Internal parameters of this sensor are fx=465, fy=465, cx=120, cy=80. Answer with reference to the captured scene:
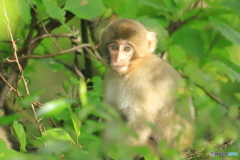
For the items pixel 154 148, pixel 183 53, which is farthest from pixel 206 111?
pixel 183 53

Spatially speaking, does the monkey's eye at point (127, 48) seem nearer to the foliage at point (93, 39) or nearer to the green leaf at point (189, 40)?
the foliage at point (93, 39)

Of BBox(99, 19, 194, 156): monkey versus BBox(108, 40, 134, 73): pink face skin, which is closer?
BBox(99, 19, 194, 156): monkey

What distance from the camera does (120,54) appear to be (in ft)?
16.8

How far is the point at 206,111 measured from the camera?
219cm

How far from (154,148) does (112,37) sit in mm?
1318

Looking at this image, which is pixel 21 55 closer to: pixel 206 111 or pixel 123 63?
pixel 123 63

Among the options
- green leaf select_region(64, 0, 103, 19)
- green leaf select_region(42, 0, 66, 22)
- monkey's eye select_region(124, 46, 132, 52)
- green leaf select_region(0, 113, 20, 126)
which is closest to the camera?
green leaf select_region(0, 113, 20, 126)

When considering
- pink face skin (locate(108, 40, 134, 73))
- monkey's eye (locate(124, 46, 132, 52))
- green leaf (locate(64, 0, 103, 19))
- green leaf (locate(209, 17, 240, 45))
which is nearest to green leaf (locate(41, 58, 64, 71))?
pink face skin (locate(108, 40, 134, 73))

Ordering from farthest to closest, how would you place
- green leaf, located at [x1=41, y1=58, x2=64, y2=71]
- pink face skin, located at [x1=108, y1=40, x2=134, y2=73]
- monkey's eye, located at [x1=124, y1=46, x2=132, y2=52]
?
green leaf, located at [x1=41, y1=58, x2=64, y2=71]
monkey's eye, located at [x1=124, y1=46, x2=132, y2=52]
pink face skin, located at [x1=108, y1=40, x2=134, y2=73]

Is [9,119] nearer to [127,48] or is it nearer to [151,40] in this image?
[127,48]

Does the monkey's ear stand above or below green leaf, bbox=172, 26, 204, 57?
above

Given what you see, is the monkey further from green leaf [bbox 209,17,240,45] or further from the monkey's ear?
green leaf [bbox 209,17,240,45]

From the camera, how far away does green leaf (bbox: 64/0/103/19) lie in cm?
480

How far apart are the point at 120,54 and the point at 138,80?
35cm
